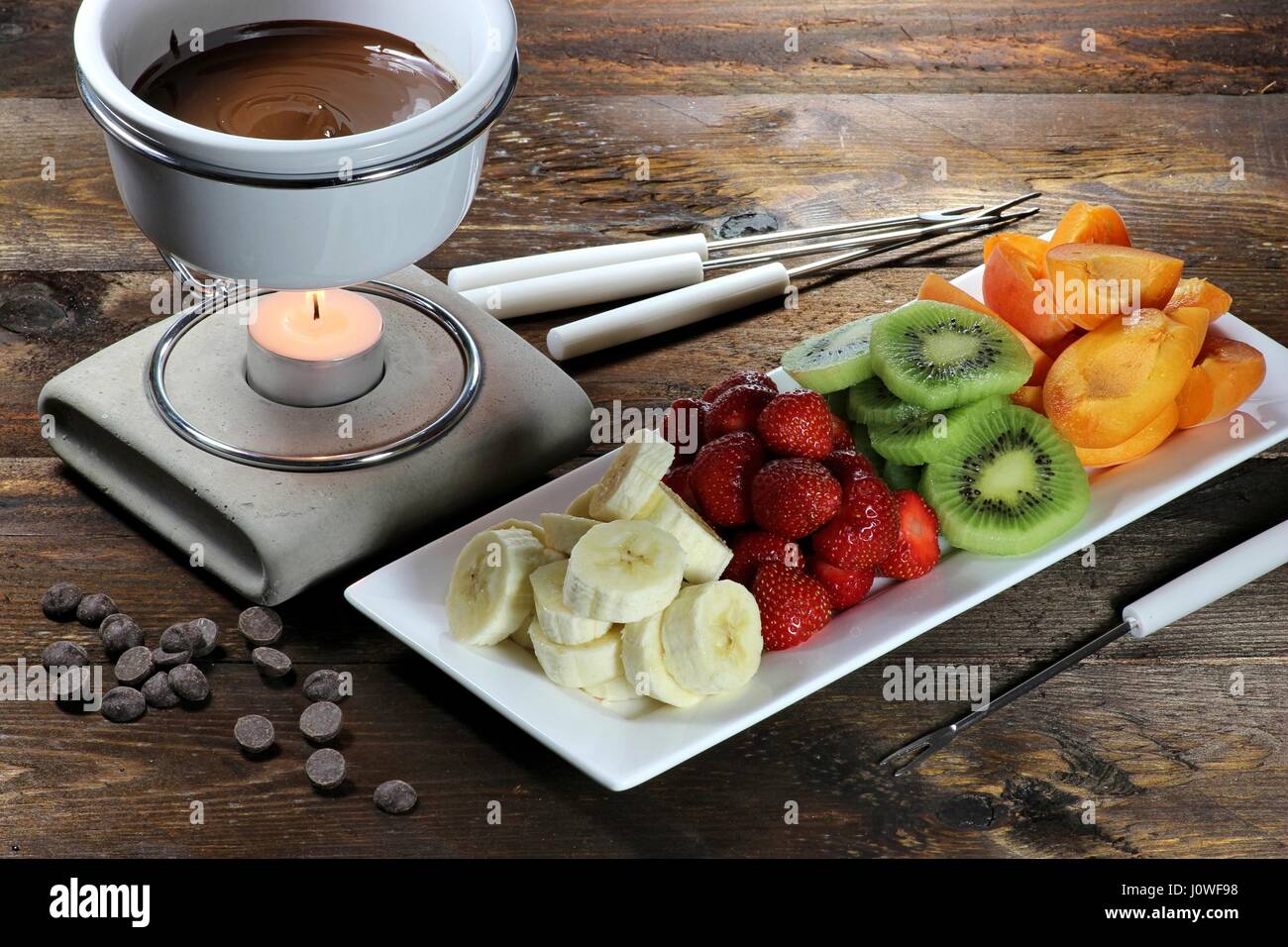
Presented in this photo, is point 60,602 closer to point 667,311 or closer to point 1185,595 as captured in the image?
point 667,311

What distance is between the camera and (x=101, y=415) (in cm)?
152

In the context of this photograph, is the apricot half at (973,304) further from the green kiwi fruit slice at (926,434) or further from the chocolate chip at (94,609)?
the chocolate chip at (94,609)

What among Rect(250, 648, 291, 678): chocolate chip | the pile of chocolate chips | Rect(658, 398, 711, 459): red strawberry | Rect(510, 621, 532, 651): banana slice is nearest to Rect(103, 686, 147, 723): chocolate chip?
the pile of chocolate chips

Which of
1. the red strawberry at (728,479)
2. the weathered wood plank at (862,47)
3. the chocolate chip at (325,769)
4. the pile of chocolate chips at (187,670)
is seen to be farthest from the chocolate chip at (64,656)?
the weathered wood plank at (862,47)

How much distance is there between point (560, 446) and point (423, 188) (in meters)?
0.38

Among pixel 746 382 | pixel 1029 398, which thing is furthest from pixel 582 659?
pixel 1029 398

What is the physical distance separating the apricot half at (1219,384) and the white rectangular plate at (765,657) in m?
0.03

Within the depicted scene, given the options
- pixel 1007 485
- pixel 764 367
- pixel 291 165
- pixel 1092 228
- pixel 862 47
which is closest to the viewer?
pixel 291 165

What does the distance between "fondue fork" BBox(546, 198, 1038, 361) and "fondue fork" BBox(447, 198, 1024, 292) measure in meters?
0.05

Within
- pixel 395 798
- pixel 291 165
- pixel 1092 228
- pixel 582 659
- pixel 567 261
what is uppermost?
pixel 291 165

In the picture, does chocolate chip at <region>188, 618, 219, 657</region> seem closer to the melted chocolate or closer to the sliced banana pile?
the sliced banana pile

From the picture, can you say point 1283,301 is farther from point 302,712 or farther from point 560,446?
point 302,712

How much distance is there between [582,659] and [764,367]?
1.91 ft

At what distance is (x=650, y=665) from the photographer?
128 cm
